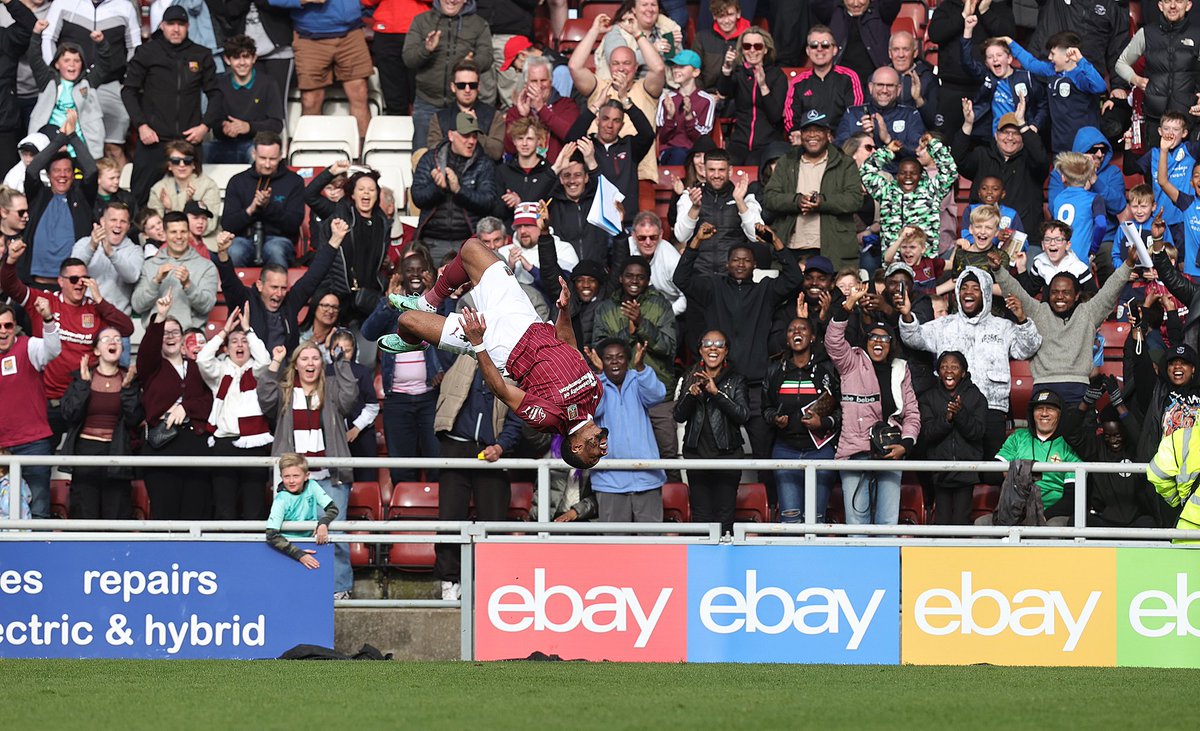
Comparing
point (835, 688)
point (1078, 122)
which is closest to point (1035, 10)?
point (1078, 122)

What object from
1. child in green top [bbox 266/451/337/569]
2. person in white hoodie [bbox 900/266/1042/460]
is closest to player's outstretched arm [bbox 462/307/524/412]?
child in green top [bbox 266/451/337/569]

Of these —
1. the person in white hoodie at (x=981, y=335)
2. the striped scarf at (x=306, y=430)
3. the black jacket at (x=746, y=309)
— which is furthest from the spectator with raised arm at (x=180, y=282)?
the person in white hoodie at (x=981, y=335)

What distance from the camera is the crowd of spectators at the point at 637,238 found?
13.1 metres

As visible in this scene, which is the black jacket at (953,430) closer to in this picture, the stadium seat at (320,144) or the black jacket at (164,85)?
Result: the stadium seat at (320,144)

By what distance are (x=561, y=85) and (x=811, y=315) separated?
4167 millimetres

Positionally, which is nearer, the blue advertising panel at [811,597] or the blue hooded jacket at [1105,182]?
the blue advertising panel at [811,597]

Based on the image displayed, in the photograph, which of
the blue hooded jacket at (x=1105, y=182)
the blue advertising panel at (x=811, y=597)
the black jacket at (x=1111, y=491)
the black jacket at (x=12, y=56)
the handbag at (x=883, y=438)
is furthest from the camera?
the black jacket at (x=12, y=56)

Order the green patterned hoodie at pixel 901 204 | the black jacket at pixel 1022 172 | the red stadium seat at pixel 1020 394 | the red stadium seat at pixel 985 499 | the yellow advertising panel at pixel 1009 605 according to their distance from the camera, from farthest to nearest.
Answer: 1. the black jacket at pixel 1022 172
2. the green patterned hoodie at pixel 901 204
3. the red stadium seat at pixel 1020 394
4. the red stadium seat at pixel 985 499
5. the yellow advertising panel at pixel 1009 605

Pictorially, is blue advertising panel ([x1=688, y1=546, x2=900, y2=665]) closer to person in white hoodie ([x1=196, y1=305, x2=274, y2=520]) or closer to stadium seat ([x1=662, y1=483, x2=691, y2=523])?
stadium seat ([x1=662, y1=483, x2=691, y2=523])

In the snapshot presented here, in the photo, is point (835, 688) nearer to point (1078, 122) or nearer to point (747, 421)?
point (747, 421)

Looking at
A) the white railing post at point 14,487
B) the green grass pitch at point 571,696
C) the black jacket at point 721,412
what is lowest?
the green grass pitch at point 571,696

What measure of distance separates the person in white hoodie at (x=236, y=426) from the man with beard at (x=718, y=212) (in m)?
Result: 3.69

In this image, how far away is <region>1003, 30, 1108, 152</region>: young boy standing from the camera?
15852mm

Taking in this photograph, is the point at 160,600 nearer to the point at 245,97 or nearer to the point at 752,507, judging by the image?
the point at 752,507
